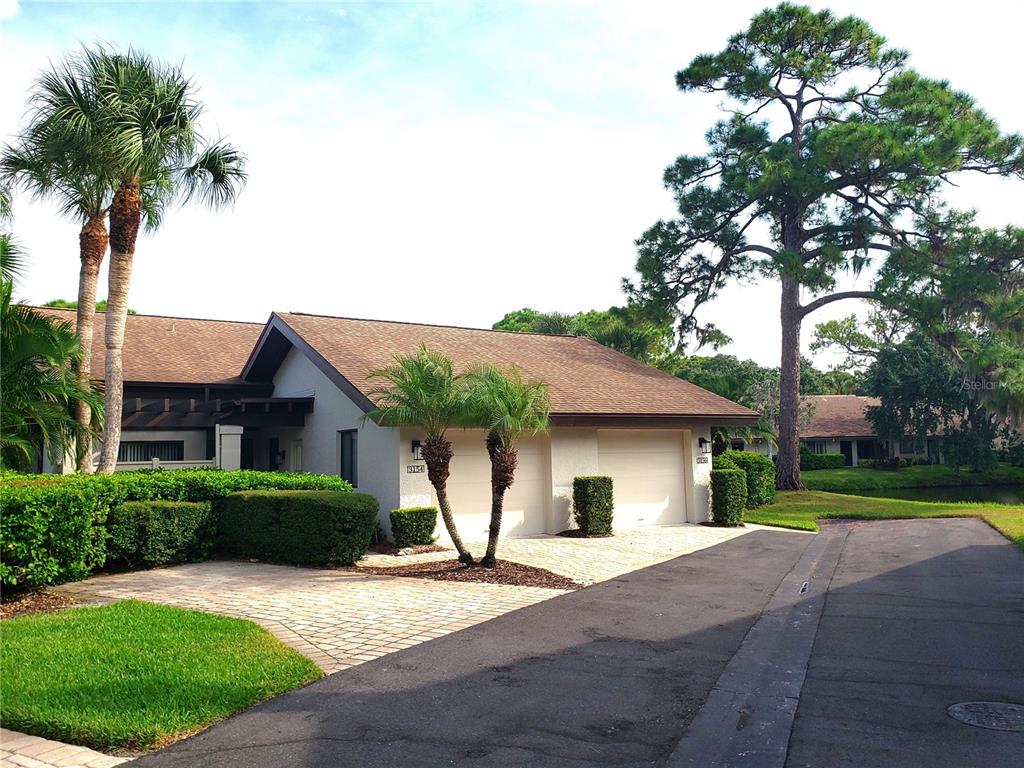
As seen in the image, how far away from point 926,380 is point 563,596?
141ft

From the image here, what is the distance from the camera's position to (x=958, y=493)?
4066 centimetres

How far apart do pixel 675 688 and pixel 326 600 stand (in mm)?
Result: 5136

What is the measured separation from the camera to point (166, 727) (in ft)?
18.1

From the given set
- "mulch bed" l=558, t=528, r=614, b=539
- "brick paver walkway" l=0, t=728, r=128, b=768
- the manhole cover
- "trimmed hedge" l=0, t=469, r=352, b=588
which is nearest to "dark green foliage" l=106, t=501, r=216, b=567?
"trimmed hedge" l=0, t=469, r=352, b=588

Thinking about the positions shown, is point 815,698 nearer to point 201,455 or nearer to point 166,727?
point 166,727

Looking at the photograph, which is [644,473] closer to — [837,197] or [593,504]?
[593,504]

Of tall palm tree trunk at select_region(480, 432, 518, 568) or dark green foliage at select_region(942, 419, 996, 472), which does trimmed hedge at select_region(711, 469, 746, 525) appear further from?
dark green foliage at select_region(942, 419, 996, 472)

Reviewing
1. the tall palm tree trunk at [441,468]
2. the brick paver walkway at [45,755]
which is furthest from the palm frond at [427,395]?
the brick paver walkway at [45,755]

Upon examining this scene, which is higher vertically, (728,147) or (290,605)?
(728,147)

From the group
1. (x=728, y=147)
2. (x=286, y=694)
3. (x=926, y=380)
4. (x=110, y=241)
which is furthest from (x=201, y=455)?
(x=926, y=380)

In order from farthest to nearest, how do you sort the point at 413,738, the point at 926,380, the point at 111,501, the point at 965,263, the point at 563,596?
the point at 926,380 < the point at 965,263 < the point at 111,501 < the point at 563,596 < the point at 413,738

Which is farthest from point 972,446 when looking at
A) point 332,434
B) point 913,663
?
point 913,663

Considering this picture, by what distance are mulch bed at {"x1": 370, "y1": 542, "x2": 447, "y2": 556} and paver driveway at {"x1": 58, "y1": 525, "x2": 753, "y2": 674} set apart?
0.38m

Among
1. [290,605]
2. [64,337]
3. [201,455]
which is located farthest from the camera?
[201,455]
